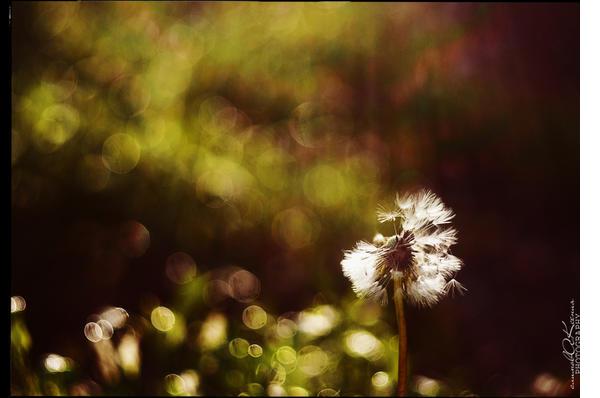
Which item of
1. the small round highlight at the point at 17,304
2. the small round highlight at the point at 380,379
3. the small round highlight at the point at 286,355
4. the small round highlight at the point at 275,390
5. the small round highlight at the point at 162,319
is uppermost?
the small round highlight at the point at 17,304

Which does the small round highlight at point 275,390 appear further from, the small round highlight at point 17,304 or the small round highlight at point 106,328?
the small round highlight at point 17,304

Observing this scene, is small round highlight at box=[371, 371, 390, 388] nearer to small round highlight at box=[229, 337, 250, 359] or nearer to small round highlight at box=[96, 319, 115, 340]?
small round highlight at box=[229, 337, 250, 359]

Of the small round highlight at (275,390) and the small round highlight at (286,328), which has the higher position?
the small round highlight at (286,328)

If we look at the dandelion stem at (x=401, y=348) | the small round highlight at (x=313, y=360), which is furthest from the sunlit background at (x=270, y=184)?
the dandelion stem at (x=401, y=348)

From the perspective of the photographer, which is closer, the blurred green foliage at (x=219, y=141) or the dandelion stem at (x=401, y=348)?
the dandelion stem at (x=401, y=348)
